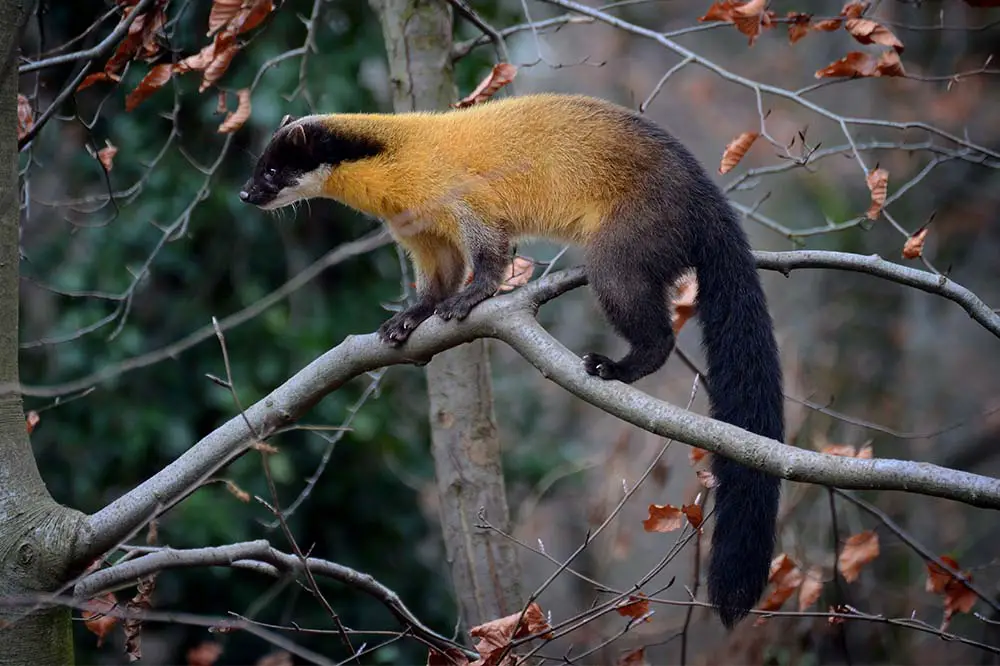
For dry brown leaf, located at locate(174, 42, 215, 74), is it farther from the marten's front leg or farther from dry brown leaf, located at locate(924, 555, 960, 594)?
Result: dry brown leaf, located at locate(924, 555, 960, 594)

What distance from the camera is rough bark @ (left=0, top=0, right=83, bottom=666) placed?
3201 millimetres

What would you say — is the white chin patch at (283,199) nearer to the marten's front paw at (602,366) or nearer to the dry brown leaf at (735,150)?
the marten's front paw at (602,366)

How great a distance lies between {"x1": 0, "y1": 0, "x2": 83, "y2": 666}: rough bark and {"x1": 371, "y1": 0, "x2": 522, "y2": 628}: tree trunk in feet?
6.21

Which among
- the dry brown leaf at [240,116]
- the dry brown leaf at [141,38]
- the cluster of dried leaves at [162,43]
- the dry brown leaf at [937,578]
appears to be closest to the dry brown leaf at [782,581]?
the dry brown leaf at [937,578]

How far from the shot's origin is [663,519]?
3.68 m

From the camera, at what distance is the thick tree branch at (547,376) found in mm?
2475

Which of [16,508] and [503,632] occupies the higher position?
[16,508]

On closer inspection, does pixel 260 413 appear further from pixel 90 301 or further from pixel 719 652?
pixel 719 652

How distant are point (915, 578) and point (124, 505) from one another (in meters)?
6.53

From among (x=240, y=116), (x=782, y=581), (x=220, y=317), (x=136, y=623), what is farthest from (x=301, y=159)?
(x=782, y=581)

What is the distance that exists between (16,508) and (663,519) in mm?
2192

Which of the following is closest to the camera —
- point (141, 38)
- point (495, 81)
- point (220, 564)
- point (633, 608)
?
point (220, 564)

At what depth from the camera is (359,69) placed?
592cm

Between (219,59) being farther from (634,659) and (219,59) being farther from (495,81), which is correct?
(634,659)
